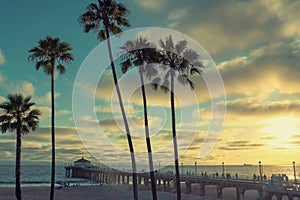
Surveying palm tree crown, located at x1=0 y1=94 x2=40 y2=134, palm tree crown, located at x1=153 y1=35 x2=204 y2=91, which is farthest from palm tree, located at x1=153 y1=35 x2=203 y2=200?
palm tree crown, located at x1=0 y1=94 x2=40 y2=134

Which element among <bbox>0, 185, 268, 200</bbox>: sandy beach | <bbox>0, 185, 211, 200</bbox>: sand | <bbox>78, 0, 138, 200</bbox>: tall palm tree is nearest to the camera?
<bbox>78, 0, 138, 200</bbox>: tall palm tree

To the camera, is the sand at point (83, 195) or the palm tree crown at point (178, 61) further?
the sand at point (83, 195)

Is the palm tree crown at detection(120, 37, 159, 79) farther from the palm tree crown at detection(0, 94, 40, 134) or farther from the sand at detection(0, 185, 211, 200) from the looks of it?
the sand at detection(0, 185, 211, 200)

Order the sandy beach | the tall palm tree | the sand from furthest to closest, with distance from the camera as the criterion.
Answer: the sandy beach
the sand
the tall palm tree

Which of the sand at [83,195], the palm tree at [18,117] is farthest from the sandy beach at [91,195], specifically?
the palm tree at [18,117]

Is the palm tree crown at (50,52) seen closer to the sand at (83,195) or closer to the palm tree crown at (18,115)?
the palm tree crown at (18,115)

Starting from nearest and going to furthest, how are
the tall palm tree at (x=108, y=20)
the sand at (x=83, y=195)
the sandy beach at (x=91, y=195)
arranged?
1. the tall palm tree at (x=108, y=20)
2. the sand at (x=83, y=195)
3. the sandy beach at (x=91, y=195)

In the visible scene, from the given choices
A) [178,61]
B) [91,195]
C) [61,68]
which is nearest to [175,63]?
[178,61]

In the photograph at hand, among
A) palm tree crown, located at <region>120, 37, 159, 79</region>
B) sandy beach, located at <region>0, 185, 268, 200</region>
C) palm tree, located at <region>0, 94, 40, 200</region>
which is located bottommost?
sandy beach, located at <region>0, 185, 268, 200</region>

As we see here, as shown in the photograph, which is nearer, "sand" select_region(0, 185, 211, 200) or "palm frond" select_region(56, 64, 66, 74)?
"palm frond" select_region(56, 64, 66, 74)

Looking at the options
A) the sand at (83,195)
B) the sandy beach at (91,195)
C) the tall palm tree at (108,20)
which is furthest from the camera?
the sandy beach at (91,195)

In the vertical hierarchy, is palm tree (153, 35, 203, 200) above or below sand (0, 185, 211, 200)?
above

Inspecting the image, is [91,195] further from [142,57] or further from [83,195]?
[142,57]

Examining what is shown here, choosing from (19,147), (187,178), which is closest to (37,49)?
(19,147)
